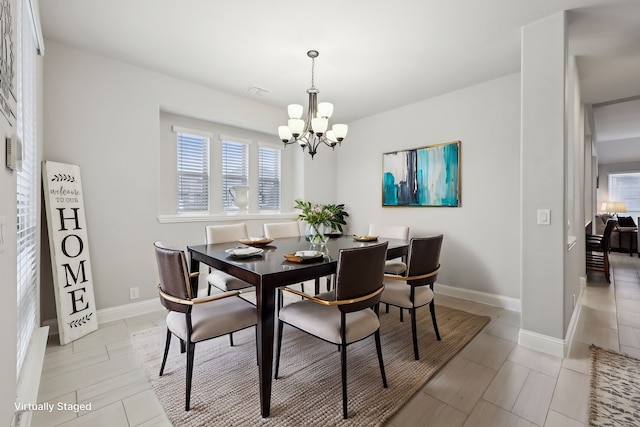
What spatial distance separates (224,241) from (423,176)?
282 cm

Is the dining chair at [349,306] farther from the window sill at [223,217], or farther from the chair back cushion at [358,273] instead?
the window sill at [223,217]

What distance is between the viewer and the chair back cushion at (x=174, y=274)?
169 cm

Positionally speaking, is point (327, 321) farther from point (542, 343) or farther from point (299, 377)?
point (542, 343)

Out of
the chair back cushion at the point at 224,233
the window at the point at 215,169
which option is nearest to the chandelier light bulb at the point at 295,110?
the chair back cushion at the point at 224,233

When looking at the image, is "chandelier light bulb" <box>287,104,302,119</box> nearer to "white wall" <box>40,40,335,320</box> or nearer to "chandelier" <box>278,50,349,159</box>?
"chandelier" <box>278,50,349,159</box>

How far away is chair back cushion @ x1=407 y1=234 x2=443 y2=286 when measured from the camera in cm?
217

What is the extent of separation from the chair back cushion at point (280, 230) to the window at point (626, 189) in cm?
1068

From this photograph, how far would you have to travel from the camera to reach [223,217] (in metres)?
3.92

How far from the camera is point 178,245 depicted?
349 cm

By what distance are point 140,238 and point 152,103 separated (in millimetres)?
1533

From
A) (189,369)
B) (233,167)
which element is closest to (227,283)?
(189,369)

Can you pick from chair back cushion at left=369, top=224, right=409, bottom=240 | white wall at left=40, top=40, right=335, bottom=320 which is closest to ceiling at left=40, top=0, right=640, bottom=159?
white wall at left=40, top=40, right=335, bottom=320

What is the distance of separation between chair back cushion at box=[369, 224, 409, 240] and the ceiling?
70.3 inches

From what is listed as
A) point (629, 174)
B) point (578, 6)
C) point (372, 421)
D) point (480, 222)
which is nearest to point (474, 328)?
point (480, 222)
